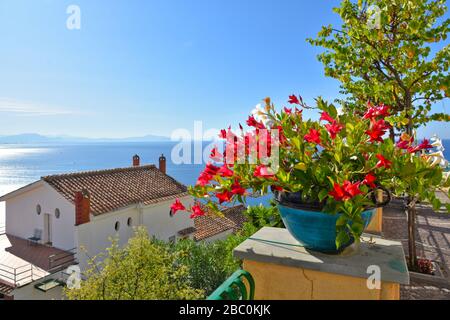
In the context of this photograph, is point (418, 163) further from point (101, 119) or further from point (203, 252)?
point (101, 119)

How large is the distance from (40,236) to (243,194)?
17.0 m

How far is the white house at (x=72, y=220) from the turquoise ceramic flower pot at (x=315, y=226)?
39.7ft

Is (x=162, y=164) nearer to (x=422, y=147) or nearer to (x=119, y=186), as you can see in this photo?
(x=119, y=186)

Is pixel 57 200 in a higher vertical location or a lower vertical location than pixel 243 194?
lower

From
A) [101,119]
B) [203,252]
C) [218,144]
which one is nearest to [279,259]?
[218,144]

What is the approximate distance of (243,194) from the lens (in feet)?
4.29

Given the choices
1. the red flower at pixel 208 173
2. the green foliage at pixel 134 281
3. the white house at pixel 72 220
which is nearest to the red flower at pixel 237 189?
the red flower at pixel 208 173

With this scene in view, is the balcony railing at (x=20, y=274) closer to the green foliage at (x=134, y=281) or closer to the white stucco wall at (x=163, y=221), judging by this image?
the white stucco wall at (x=163, y=221)

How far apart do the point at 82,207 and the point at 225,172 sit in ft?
45.4

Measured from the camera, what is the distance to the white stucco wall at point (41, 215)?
13.8 meters

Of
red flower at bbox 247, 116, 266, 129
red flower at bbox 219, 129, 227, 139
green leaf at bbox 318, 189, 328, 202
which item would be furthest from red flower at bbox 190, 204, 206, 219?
green leaf at bbox 318, 189, 328, 202

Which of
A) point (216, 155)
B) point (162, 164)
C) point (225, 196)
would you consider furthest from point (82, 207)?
point (225, 196)

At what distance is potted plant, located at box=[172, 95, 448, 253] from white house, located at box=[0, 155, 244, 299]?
39.6 ft

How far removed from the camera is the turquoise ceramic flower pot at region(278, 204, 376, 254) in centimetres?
125
